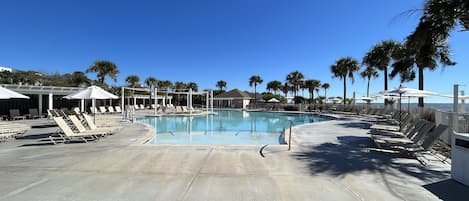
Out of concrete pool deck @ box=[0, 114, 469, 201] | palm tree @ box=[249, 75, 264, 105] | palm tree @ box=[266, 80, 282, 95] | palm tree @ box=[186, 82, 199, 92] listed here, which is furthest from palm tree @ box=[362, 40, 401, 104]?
palm tree @ box=[186, 82, 199, 92]

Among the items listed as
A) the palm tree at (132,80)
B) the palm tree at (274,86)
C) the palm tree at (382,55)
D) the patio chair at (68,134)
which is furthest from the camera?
the palm tree at (274,86)

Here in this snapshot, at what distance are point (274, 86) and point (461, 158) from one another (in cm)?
4780

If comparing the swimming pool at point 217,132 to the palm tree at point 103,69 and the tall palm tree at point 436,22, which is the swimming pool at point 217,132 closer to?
the tall palm tree at point 436,22

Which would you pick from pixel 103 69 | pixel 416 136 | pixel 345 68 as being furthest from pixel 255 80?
pixel 416 136

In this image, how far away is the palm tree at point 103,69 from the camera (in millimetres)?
29172

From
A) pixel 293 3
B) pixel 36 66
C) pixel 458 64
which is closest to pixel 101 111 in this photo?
pixel 293 3

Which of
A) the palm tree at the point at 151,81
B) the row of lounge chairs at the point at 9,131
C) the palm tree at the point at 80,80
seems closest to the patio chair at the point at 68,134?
the row of lounge chairs at the point at 9,131

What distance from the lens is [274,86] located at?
50844 mm

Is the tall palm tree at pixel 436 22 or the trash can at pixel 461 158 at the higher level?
the tall palm tree at pixel 436 22

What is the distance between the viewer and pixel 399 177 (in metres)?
3.94

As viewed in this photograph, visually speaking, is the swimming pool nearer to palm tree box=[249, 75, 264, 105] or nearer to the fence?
the fence

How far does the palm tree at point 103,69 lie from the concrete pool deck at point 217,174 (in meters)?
26.5

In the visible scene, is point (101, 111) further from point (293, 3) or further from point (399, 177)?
point (399, 177)

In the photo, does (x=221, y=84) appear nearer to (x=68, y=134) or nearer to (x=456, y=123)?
(x=68, y=134)
